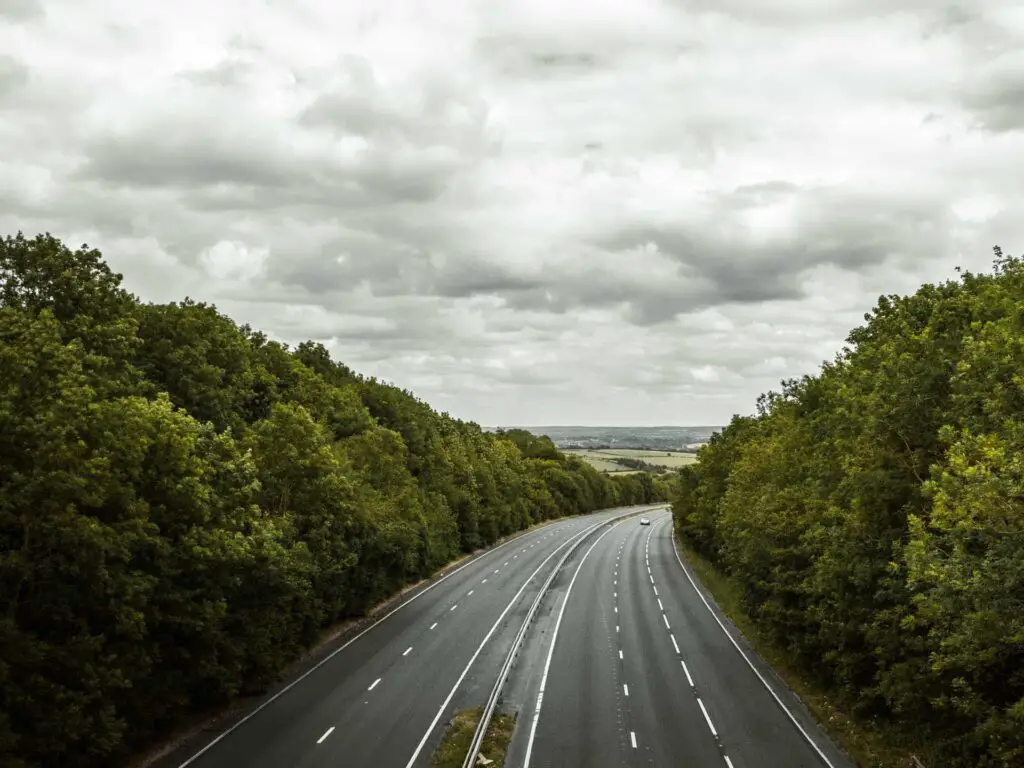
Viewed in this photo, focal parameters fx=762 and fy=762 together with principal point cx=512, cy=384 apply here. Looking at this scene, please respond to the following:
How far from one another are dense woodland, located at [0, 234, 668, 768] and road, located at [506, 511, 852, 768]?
10854 millimetres

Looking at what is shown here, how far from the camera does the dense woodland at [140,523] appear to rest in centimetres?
1856

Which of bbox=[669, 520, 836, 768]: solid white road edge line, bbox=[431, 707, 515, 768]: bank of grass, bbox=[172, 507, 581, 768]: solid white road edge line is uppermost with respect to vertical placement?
bbox=[172, 507, 581, 768]: solid white road edge line

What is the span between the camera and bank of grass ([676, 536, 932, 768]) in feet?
74.4

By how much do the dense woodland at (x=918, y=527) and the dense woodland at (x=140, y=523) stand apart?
63.9 feet

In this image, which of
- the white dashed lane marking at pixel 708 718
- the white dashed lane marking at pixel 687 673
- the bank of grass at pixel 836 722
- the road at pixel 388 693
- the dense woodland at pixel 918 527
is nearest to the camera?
the dense woodland at pixel 918 527

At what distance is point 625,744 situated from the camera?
81.1ft

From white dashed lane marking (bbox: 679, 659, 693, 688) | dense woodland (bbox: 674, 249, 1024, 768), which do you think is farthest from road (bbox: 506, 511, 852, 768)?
dense woodland (bbox: 674, 249, 1024, 768)

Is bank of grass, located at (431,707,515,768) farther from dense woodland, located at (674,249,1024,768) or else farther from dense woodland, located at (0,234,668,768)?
dense woodland, located at (674,249,1024,768)

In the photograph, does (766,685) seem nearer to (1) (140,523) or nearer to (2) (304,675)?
(2) (304,675)

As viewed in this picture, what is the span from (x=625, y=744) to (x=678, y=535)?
7683 centimetres

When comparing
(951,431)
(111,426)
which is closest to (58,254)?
(111,426)

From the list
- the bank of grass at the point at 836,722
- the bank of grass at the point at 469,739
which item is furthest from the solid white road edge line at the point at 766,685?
the bank of grass at the point at 469,739

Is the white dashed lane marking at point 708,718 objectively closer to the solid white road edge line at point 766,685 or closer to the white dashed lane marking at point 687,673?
the white dashed lane marking at point 687,673

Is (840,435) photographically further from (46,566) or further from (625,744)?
(46,566)
